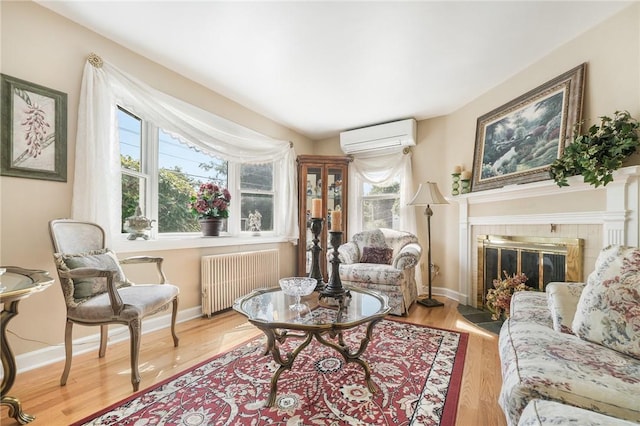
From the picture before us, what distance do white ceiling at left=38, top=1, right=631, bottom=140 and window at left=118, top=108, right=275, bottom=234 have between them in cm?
69

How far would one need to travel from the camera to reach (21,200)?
1.78 meters

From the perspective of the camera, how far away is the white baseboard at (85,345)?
1783mm

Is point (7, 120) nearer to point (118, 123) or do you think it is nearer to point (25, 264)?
point (118, 123)

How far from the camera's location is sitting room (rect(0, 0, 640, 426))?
1380mm

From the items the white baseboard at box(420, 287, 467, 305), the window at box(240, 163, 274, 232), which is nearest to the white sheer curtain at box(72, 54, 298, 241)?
the window at box(240, 163, 274, 232)

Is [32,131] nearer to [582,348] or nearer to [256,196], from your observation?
→ [256,196]

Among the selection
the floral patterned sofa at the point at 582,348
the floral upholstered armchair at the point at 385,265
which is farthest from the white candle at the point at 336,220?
the floral upholstered armchair at the point at 385,265

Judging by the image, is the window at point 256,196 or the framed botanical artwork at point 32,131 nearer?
the framed botanical artwork at point 32,131

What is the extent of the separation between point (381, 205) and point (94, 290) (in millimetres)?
3461

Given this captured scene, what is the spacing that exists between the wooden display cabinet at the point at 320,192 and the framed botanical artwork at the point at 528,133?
1758 millimetres

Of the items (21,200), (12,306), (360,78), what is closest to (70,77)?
(21,200)

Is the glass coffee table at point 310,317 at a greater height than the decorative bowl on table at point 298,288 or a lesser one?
lesser

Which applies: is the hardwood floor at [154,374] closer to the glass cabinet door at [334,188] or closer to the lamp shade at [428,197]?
the lamp shade at [428,197]

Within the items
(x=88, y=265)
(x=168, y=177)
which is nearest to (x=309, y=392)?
(x=88, y=265)
